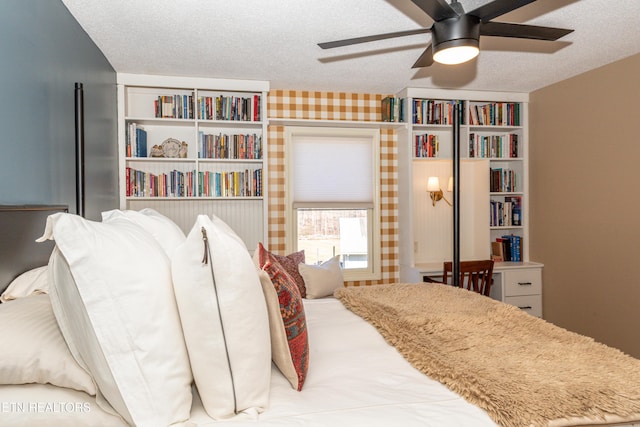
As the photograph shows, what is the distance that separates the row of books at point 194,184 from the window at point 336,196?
0.46m

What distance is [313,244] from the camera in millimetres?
4434

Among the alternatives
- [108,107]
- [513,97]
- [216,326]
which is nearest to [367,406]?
[216,326]

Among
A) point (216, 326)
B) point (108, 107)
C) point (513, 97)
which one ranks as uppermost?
point (513, 97)

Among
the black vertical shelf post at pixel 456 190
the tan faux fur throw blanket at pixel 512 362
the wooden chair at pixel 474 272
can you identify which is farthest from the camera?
the wooden chair at pixel 474 272

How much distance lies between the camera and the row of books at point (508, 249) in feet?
14.7

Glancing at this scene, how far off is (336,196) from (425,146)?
1.01 meters

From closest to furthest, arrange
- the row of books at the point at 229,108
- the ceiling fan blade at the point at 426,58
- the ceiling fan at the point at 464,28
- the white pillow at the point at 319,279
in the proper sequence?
the ceiling fan at the point at 464,28
the ceiling fan blade at the point at 426,58
the white pillow at the point at 319,279
the row of books at the point at 229,108

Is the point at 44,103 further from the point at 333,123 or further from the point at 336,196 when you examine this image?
the point at 336,196

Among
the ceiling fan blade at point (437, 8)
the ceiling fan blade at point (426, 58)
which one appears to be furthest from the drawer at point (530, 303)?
the ceiling fan blade at point (437, 8)

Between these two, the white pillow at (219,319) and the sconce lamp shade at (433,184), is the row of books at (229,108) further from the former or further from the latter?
the white pillow at (219,319)

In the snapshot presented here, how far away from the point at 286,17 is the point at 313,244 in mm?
2363

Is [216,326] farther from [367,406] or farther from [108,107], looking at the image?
[108,107]

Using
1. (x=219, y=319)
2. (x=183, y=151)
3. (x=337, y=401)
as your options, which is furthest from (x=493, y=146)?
(x=219, y=319)

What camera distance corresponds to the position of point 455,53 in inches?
83.1
